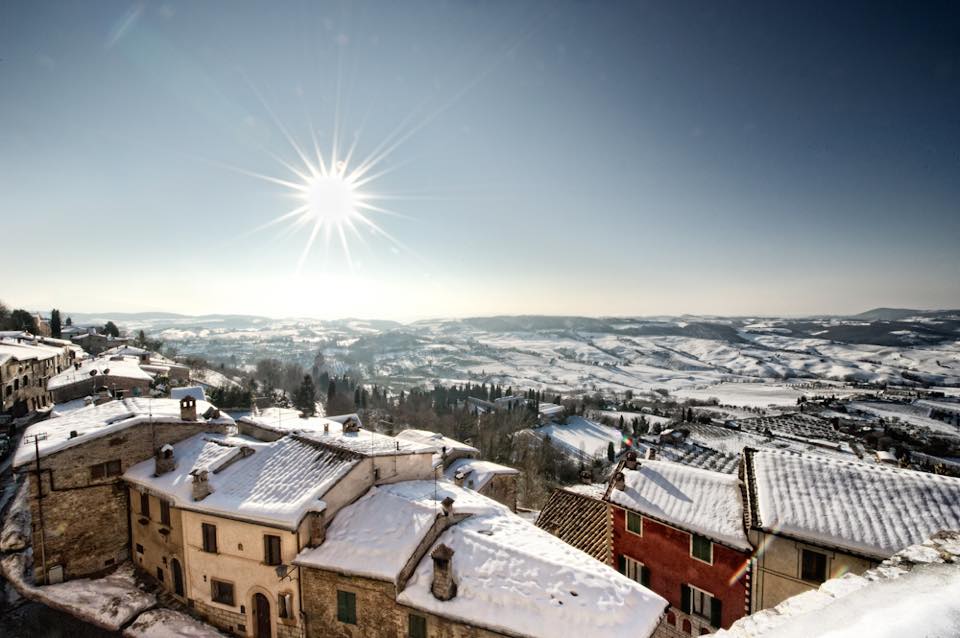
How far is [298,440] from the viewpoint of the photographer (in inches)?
947

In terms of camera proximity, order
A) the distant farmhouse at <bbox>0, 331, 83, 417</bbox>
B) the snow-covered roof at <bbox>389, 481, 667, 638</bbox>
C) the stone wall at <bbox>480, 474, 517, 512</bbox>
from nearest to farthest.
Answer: the snow-covered roof at <bbox>389, 481, 667, 638</bbox> → the stone wall at <bbox>480, 474, 517, 512</bbox> → the distant farmhouse at <bbox>0, 331, 83, 417</bbox>

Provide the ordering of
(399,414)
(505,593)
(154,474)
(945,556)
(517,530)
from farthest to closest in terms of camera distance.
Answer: (399,414)
(154,474)
(517,530)
(505,593)
(945,556)

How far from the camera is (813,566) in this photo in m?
15.7

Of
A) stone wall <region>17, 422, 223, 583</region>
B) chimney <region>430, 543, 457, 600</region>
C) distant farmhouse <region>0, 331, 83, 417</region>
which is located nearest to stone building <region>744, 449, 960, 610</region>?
chimney <region>430, 543, 457, 600</region>

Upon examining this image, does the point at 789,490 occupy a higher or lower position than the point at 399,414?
higher

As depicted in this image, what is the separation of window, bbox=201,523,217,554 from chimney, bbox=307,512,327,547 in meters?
5.23

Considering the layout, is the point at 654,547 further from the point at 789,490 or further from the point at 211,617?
the point at 211,617

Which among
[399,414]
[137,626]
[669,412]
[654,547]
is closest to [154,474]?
[137,626]

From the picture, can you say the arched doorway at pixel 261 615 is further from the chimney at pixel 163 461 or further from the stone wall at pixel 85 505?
the stone wall at pixel 85 505

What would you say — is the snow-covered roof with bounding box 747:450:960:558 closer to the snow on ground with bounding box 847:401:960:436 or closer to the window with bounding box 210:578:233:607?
the window with bounding box 210:578:233:607

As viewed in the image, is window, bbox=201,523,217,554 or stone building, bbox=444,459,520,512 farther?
stone building, bbox=444,459,520,512

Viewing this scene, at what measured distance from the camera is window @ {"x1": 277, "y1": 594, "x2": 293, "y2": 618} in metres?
18.5

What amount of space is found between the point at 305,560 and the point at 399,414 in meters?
69.4

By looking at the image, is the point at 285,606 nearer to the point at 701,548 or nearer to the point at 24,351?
the point at 701,548
